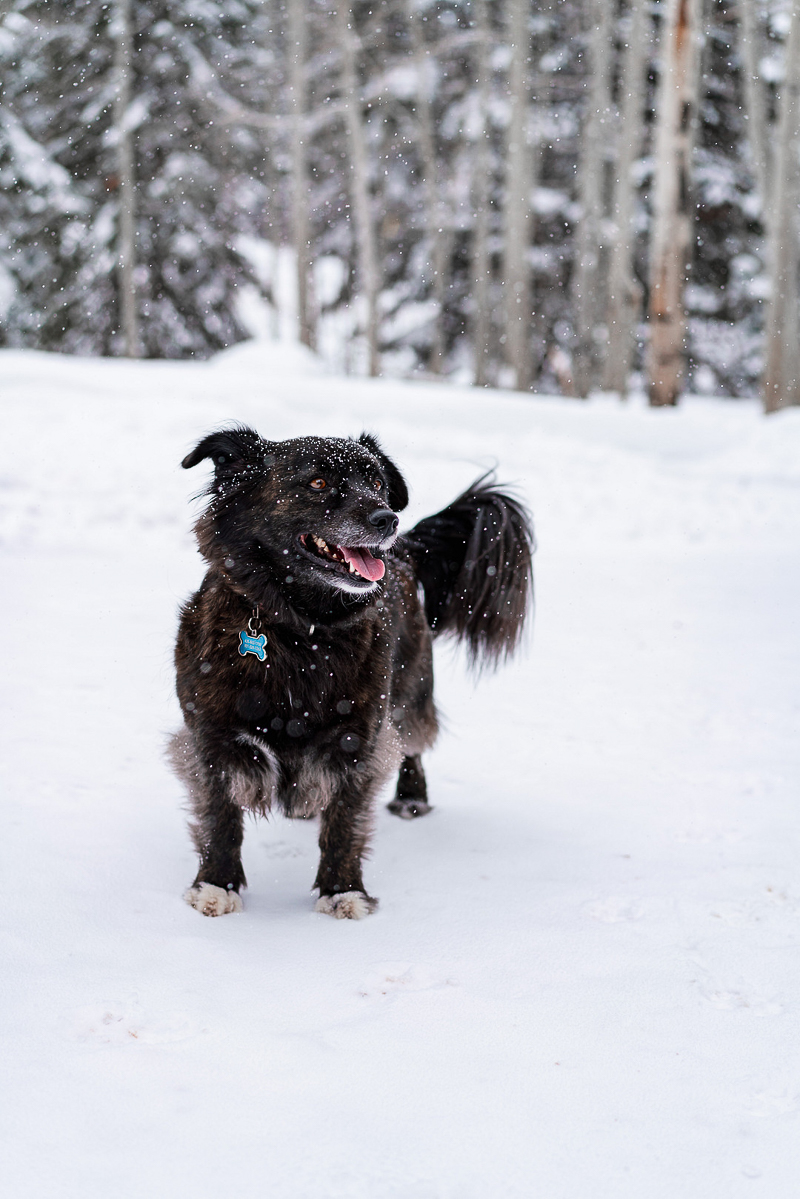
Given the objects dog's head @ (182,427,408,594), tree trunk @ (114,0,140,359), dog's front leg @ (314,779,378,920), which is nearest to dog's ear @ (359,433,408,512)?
dog's head @ (182,427,408,594)

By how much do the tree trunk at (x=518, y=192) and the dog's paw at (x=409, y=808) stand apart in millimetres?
13795

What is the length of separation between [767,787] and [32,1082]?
3628mm

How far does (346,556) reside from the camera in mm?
3430

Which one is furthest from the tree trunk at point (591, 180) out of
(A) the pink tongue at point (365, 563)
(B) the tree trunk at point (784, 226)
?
(A) the pink tongue at point (365, 563)

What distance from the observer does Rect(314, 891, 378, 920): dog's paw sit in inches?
135

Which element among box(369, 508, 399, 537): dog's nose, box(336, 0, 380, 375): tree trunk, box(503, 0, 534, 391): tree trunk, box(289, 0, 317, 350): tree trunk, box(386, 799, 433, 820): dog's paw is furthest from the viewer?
box(336, 0, 380, 375): tree trunk

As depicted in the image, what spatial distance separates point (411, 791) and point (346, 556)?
1.63 m

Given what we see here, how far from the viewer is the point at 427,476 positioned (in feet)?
34.7

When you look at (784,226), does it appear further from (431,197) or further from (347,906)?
(347,906)

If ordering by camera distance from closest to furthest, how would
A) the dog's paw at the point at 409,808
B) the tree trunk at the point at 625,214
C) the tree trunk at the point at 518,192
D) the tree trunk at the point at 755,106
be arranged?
the dog's paw at the point at 409,808 < the tree trunk at the point at 625,214 < the tree trunk at the point at 518,192 < the tree trunk at the point at 755,106

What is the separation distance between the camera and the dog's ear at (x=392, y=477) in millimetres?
3963

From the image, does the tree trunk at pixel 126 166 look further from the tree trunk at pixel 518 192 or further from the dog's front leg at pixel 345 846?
the dog's front leg at pixel 345 846

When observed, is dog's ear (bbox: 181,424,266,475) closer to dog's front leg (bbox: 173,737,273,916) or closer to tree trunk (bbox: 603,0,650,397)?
dog's front leg (bbox: 173,737,273,916)

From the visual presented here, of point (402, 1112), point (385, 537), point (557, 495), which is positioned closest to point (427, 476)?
point (557, 495)
